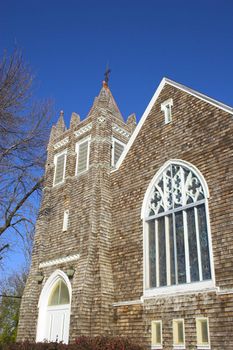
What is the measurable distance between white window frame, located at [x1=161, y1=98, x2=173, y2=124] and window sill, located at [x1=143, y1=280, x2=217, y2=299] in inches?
243

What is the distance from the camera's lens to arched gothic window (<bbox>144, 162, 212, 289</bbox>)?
10562mm

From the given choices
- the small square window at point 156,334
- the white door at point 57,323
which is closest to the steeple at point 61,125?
the white door at point 57,323

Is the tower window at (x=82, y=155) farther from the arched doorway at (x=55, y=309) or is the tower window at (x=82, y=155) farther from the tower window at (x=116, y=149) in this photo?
the arched doorway at (x=55, y=309)

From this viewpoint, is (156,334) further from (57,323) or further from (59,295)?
(59,295)

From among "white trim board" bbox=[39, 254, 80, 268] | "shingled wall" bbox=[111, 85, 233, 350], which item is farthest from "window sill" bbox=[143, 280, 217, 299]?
"white trim board" bbox=[39, 254, 80, 268]

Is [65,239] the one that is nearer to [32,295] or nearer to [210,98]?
[32,295]

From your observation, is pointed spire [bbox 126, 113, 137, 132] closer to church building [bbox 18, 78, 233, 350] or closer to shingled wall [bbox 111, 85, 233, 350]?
church building [bbox 18, 78, 233, 350]

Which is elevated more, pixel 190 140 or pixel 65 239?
pixel 190 140

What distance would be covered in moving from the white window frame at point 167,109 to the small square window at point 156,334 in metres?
7.20

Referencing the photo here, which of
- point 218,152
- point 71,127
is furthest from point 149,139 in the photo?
point 71,127

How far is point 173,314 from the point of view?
1036 centimetres

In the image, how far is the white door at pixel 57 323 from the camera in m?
12.8

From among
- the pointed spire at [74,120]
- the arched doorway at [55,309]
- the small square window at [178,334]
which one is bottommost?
the small square window at [178,334]

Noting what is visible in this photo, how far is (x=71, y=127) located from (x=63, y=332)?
950 centimetres
